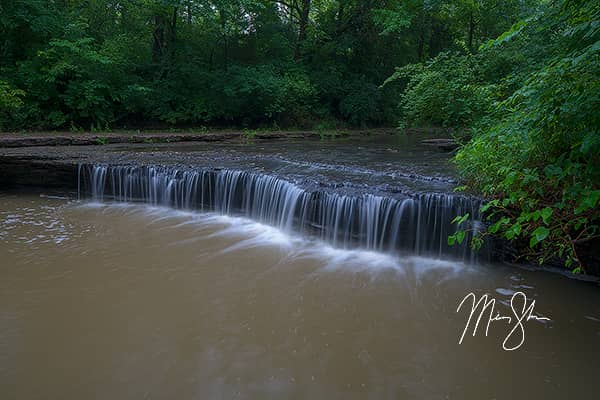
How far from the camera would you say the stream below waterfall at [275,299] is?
10.8ft

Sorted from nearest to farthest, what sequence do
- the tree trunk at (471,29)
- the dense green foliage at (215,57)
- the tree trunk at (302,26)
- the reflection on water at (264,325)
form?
the reflection on water at (264,325)
the dense green foliage at (215,57)
the tree trunk at (471,29)
the tree trunk at (302,26)

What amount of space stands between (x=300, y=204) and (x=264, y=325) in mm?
3403

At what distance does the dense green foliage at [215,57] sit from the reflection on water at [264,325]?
6.41 m

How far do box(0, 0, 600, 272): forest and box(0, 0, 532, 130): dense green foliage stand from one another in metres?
0.06

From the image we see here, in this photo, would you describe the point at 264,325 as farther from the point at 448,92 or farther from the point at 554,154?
the point at 448,92

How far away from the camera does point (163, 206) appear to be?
29.1 ft

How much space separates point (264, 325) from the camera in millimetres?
4090

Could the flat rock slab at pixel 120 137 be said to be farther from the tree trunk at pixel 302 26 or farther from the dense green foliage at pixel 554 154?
the dense green foliage at pixel 554 154

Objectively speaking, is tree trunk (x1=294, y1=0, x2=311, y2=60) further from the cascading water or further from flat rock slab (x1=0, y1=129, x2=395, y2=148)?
the cascading water

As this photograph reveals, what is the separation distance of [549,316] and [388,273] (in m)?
1.90

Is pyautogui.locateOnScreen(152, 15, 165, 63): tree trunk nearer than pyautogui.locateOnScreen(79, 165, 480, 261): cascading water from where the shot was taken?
No

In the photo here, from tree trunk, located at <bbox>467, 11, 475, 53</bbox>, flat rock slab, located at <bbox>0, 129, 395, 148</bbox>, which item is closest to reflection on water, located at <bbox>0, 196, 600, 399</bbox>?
flat rock slab, located at <bbox>0, 129, 395, 148</bbox>

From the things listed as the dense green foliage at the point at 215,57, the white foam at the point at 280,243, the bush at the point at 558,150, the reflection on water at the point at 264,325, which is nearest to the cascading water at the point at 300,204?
the white foam at the point at 280,243

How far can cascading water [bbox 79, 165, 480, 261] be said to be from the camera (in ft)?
20.0
